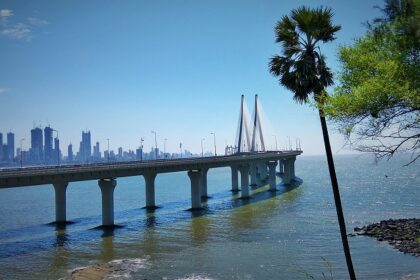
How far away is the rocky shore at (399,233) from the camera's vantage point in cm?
3725

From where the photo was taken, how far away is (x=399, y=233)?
42.9 metres

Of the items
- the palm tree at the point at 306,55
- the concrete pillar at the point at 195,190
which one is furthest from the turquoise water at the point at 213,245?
the palm tree at the point at 306,55

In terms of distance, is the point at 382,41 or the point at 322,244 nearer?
the point at 382,41

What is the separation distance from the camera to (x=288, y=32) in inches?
696

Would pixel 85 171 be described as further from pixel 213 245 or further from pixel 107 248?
pixel 213 245

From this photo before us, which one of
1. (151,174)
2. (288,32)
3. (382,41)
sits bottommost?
(151,174)

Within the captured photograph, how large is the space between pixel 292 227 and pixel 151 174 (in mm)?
28454

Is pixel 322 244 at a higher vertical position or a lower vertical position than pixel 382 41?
lower

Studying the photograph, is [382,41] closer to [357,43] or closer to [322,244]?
[357,43]

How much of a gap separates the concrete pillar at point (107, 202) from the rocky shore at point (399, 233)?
3092 cm

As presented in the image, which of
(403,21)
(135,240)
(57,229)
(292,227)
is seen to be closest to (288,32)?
(403,21)

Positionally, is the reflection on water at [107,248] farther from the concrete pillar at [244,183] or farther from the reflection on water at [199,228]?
the concrete pillar at [244,183]

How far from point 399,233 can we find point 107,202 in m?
36.0

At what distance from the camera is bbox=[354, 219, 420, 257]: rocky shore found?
37247mm
